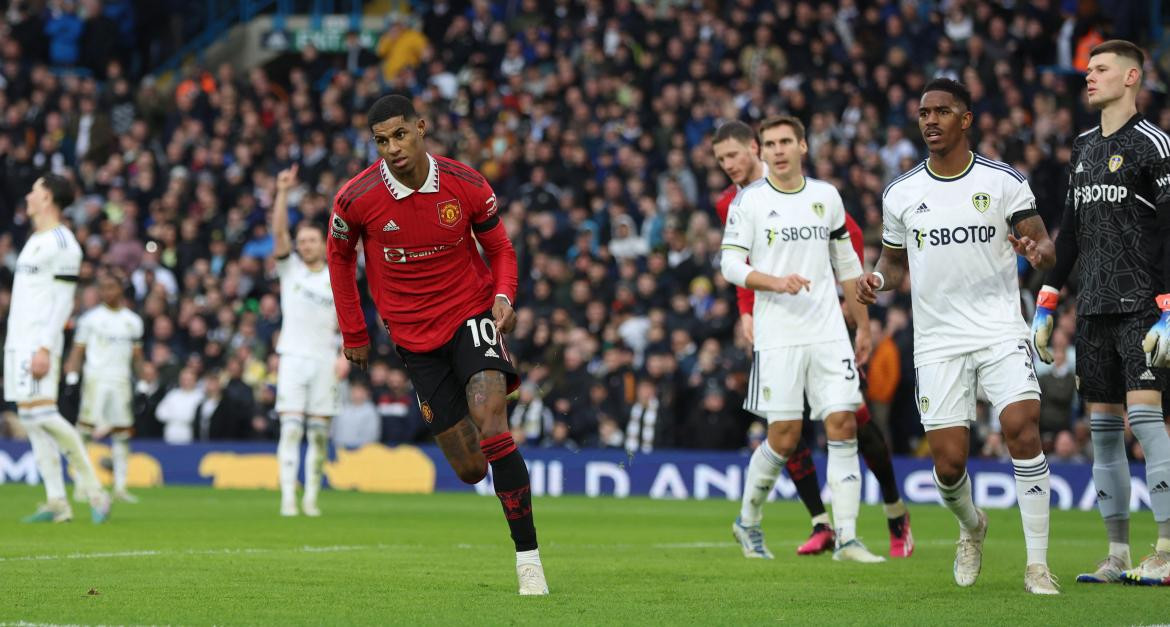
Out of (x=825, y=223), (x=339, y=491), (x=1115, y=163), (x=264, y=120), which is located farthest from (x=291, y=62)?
(x=1115, y=163)

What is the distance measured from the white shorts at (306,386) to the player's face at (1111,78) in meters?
8.88

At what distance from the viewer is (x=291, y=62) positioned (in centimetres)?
3325

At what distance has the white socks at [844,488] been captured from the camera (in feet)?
34.1

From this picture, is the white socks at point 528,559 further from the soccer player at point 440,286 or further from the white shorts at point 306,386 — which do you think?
the white shorts at point 306,386

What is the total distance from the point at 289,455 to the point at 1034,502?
8.86 m

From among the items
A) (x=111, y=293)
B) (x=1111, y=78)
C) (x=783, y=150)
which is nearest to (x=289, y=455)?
(x=111, y=293)

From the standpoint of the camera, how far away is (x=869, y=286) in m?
8.59

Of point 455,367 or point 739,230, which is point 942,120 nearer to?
point 739,230

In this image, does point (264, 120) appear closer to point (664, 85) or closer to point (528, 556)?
point (664, 85)

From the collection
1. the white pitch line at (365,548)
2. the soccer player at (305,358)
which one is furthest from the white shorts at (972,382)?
the soccer player at (305,358)

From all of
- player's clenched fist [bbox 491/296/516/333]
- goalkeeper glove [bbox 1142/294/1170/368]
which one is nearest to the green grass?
goalkeeper glove [bbox 1142/294/1170/368]

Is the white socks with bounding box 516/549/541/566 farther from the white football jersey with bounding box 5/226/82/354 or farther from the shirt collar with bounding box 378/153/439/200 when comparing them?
the white football jersey with bounding box 5/226/82/354

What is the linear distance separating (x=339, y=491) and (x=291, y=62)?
563 inches

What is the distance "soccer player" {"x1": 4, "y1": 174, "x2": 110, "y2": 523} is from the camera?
13.1 m
